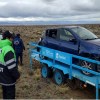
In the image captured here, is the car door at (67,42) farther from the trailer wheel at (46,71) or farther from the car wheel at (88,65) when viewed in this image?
the trailer wheel at (46,71)

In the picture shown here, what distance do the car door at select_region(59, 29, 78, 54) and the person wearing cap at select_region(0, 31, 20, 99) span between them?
165 inches

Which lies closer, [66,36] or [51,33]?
[66,36]

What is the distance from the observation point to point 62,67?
33.6ft

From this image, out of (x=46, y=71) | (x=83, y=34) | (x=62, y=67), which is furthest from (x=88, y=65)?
(x=46, y=71)

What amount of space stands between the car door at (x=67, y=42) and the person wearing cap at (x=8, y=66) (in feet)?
13.7

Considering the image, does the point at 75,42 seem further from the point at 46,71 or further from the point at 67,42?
the point at 46,71

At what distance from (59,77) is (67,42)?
135 cm

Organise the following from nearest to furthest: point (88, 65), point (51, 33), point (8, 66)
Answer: point (8, 66) → point (88, 65) → point (51, 33)

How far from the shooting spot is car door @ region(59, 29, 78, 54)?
1026 centimetres

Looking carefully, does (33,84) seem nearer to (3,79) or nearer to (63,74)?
(63,74)

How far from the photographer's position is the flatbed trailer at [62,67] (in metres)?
8.62

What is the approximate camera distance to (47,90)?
33.3 feet

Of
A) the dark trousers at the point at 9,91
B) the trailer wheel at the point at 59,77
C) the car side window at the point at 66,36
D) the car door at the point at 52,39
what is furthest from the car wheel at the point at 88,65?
the dark trousers at the point at 9,91

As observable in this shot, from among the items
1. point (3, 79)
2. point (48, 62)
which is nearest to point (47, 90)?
point (48, 62)
